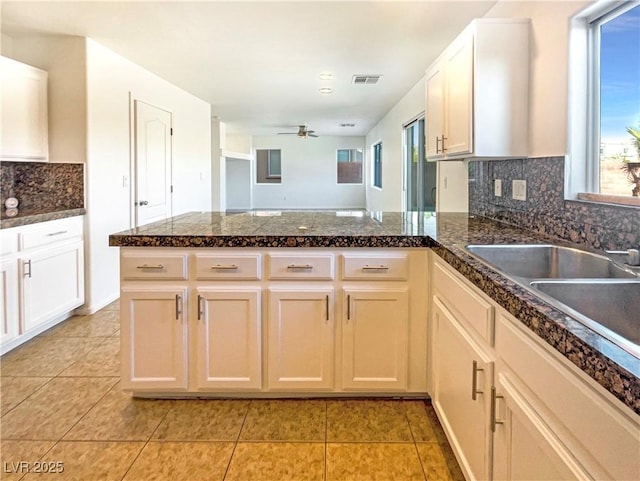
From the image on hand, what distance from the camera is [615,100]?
6.52ft

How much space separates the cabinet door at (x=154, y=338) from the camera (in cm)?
221

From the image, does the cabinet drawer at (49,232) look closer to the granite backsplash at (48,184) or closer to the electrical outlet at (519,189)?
the granite backsplash at (48,184)

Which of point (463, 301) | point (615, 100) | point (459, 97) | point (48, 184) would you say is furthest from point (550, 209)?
point (48, 184)

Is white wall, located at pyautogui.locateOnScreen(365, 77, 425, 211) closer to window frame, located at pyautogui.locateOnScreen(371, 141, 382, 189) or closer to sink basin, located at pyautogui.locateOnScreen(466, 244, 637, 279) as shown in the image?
window frame, located at pyautogui.locateOnScreen(371, 141, 382, 189)

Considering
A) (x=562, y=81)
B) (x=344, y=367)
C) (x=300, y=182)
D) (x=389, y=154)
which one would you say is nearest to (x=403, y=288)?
(x=344, y=367)

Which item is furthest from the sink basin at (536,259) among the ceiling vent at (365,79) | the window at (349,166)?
the window at (349,166)

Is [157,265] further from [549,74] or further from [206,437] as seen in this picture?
[549,74]

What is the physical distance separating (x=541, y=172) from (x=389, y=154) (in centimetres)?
582

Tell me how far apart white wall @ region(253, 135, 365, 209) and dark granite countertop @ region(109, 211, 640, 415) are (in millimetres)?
10708

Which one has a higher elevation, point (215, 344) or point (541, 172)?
point (541, 172)

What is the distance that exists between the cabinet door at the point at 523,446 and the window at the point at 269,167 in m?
13.0

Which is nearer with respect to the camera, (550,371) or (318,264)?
(550,371)

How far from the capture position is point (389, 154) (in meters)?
8.10

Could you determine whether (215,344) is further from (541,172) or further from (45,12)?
(45,12)
